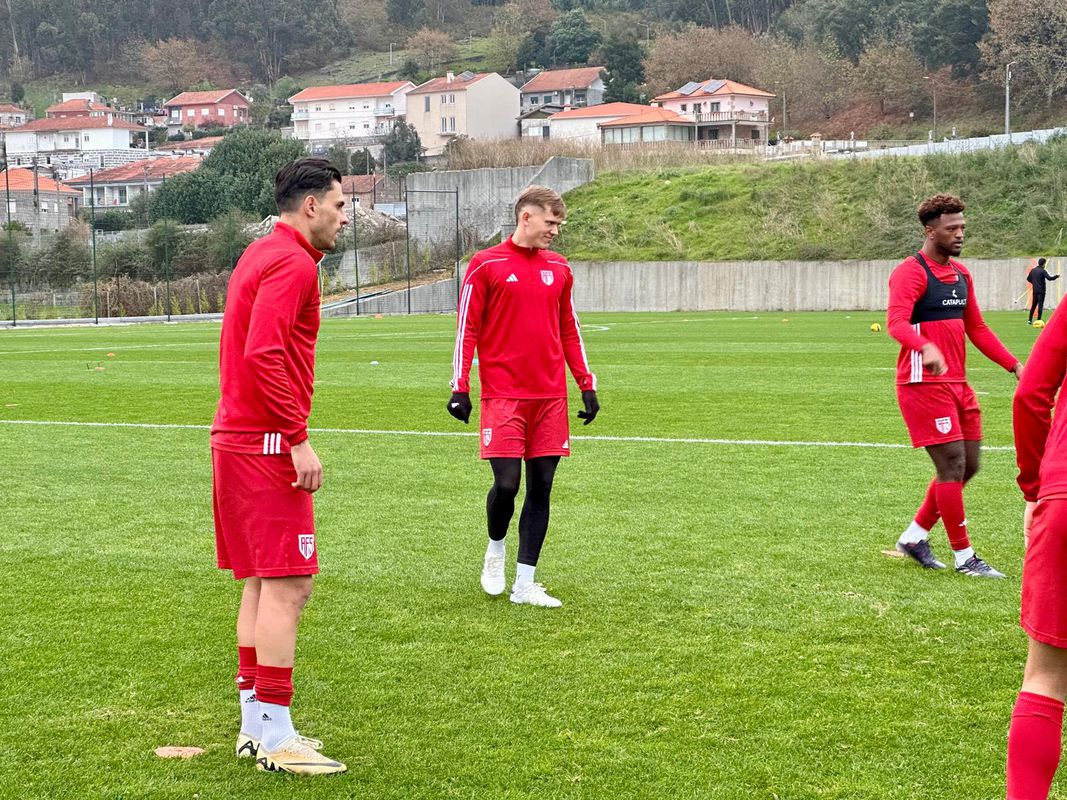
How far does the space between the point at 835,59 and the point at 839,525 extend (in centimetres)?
9948

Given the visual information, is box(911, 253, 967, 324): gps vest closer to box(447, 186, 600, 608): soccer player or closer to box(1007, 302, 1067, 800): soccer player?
box(447, 186, 600, 608): soccer player

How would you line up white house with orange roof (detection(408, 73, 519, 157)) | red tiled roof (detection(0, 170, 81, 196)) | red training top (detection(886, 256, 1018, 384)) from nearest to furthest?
red training top (detection(886, 256, 1018, 384)) → red tiled roof (detection(0, 170, 81, 196)) → white house with orange roof (detection(408, 73, 519, 157))

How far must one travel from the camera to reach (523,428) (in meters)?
6.55

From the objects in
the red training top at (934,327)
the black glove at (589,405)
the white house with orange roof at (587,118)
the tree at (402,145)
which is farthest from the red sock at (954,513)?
the tree at (402,145)

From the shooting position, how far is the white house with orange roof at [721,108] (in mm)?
98875

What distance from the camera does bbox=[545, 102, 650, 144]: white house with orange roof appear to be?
108188 mm

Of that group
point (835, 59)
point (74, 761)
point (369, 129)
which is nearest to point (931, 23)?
point (835, 59)

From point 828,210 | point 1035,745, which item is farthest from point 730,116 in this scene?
point 1035,745

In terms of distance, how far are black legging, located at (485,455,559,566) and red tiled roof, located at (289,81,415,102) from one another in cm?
14197

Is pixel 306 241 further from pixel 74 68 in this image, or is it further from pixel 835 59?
pixel 74 68

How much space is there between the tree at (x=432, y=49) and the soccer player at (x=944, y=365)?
502 feet

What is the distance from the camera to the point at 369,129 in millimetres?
145000

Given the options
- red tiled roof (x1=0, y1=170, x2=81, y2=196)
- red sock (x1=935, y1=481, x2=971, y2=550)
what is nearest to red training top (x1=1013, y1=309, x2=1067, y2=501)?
red sock (x1=935, y1=481, x2=971, y2=550)

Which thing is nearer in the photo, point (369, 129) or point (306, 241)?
point (306, 241)
